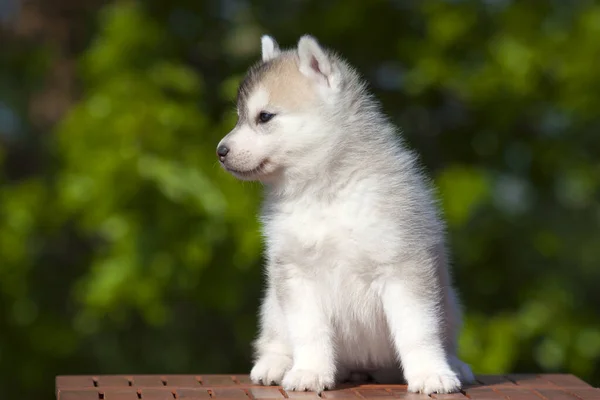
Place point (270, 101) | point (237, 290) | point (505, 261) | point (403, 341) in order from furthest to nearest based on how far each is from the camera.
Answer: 1. point (505, 261)
2. point (237, 290)
3. point (270, 101)
4. point (403, 341)

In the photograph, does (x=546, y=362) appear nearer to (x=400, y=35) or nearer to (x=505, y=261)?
(x=505, y=261)

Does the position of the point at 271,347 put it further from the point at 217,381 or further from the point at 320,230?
the point at 320,230

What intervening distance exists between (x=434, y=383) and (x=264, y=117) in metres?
1.19

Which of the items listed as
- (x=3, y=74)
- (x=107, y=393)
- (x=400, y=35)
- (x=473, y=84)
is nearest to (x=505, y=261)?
(x=473, y=84)

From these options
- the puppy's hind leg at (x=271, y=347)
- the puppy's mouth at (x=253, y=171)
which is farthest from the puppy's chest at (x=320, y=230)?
the puppy's hind leg at (x=271, y=347)

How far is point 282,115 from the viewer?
4023mm

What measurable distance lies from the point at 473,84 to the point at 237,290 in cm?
240

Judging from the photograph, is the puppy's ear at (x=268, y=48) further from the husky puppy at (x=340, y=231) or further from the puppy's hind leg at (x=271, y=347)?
the puppy's hind leg at (x=271, y=347)

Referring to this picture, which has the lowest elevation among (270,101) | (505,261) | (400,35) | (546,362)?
(546,362)

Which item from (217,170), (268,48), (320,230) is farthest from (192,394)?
(217,170)

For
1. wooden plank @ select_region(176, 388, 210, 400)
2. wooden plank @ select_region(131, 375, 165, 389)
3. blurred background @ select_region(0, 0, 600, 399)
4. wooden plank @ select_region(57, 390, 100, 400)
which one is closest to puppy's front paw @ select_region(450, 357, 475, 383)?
wooden plank @ select_region(176, 388, 210, 400)

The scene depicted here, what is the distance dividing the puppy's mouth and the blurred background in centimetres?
324

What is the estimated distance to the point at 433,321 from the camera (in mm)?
3791

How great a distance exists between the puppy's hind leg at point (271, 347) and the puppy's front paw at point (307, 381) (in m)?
0.31
